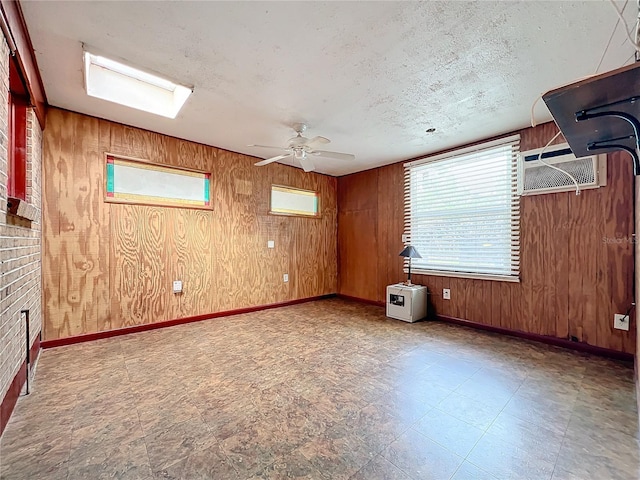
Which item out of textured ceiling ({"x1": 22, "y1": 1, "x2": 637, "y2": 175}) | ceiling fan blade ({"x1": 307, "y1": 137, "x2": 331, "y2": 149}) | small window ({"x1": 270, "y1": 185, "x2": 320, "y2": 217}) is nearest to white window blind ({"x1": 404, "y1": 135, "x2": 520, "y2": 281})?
textured ceiling ({"x1": 22, "y1": 1, "x2": 637, "y2": 175})

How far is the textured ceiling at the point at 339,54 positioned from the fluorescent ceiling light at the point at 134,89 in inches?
4.5

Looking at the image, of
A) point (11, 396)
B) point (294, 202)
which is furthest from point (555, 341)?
point (11, 396)

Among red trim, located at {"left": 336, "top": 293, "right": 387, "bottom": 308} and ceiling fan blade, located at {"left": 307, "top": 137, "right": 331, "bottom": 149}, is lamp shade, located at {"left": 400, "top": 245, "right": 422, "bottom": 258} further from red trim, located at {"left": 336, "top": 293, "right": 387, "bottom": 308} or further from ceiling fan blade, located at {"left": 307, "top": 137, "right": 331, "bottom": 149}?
ceiling fan blade, located at {"left": 307, "top": 137, "right": 331, "bottom": 149}

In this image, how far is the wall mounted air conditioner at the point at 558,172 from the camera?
8.82ft

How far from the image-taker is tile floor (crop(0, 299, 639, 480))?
1350 millimetres

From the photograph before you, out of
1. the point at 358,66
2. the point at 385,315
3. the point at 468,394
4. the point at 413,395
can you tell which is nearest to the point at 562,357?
the point at 468,394

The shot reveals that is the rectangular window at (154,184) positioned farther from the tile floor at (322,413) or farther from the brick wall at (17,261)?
the tile floor at (322,413)

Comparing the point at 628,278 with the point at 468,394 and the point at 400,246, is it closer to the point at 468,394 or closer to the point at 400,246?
the point at 468,394

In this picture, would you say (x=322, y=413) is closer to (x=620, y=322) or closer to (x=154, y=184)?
(x=620, y=322)

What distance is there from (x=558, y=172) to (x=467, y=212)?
3.24 feet

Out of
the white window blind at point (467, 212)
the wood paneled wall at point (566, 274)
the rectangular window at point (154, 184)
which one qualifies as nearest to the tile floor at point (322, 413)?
the wood paneled wall at point (566, 274)

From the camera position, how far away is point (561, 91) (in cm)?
89

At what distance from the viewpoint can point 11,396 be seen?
5.66 feet

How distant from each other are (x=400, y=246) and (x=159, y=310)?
3.53 m
